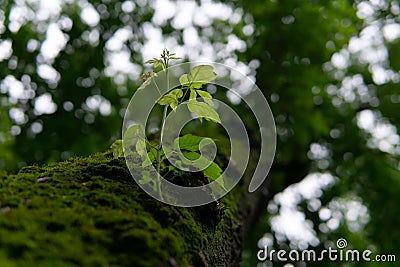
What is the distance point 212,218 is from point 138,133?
57 centimetres

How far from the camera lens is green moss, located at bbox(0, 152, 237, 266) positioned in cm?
102

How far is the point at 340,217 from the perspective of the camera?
6.94 meters

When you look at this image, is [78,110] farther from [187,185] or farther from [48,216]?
[48,216]

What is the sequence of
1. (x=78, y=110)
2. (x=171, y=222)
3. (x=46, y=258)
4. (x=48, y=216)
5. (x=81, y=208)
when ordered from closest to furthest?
(x=46, y=258) → (x=48, y=216) → (x=81, y=208) → (x=171, y=222) → (x=78, y=110)

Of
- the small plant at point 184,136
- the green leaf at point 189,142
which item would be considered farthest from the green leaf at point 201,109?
the green leaf at point 189,142

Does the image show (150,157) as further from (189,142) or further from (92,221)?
(92,221)

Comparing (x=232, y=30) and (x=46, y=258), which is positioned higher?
(x=232, y=30)

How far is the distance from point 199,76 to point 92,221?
2.11ft

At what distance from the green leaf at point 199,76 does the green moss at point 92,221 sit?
467mm

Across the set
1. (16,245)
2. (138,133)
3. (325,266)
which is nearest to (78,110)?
(325,266)

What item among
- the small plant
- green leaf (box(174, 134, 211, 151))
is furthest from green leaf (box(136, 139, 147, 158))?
green leaf (box(174, 134, 211, 151))

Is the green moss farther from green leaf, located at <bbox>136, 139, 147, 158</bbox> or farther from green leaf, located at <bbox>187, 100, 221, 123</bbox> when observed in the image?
green leaf, located at <bbox>187, 100, 221, 123</bbox>

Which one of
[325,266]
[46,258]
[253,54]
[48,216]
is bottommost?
[46,258]

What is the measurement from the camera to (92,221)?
1229 mm
